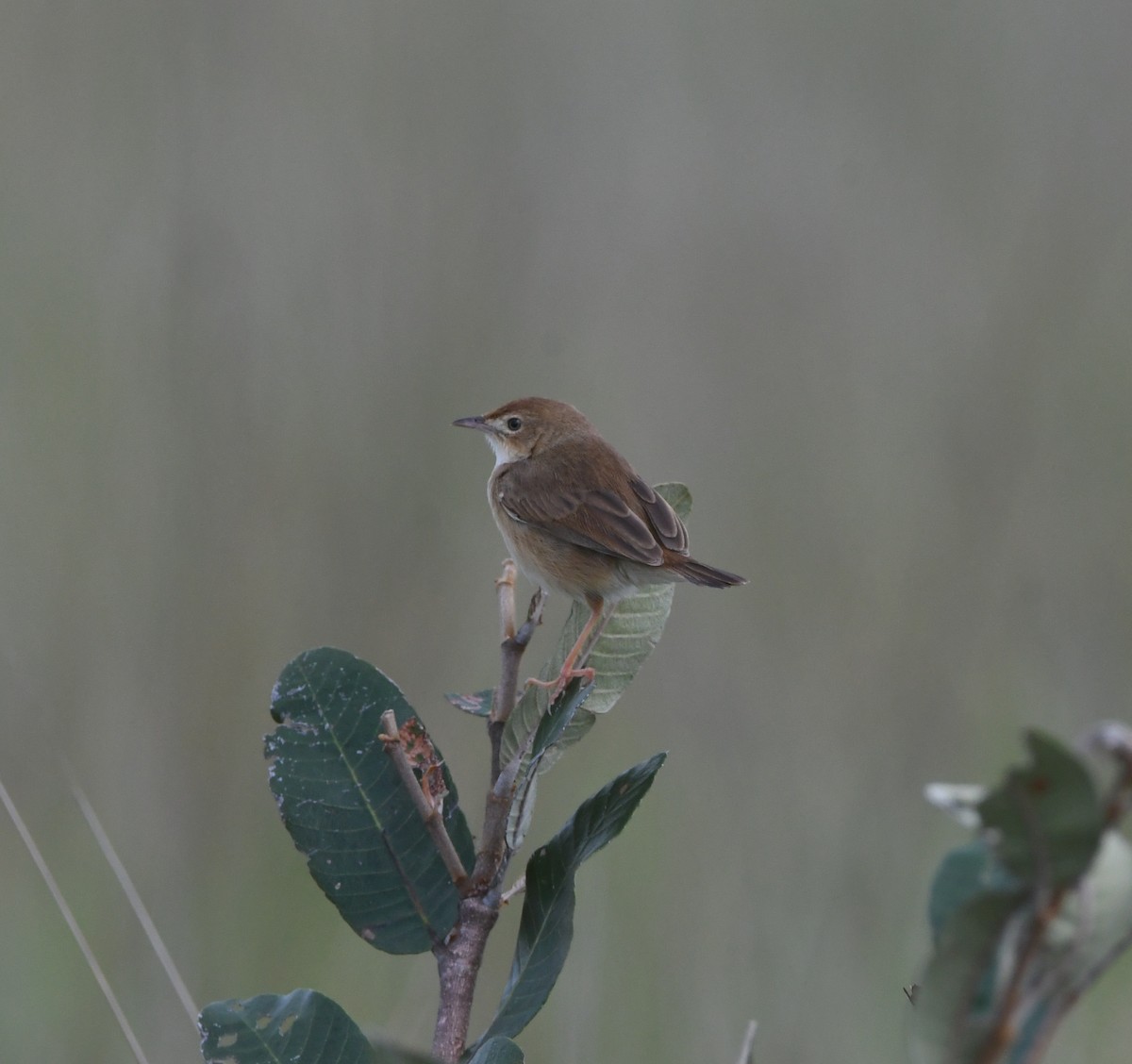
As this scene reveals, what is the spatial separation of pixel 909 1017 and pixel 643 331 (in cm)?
504

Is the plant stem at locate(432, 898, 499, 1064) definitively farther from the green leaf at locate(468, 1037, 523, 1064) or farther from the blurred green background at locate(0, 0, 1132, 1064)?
the blurred green background at locate(0, 0, 1132, 1064)

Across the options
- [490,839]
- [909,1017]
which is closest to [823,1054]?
[490,839]

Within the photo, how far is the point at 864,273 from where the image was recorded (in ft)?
17.8

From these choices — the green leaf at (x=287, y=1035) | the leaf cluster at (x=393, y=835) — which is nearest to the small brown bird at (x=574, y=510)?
the leaf cluster at (x=393, y=835)

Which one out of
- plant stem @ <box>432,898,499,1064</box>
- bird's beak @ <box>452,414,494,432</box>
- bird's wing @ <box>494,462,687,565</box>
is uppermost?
plant stem @ <box>432,898,499,1064</box>

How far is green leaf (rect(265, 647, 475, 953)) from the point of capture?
1.34 metres

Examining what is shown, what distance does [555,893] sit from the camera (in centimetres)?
124

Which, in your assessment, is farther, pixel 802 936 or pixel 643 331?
pixel 643 331

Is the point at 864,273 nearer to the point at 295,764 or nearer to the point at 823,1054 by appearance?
the point at 823,1054

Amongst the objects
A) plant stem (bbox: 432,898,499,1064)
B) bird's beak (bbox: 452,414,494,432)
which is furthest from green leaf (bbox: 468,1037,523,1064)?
bird's beak (bbox: 452,414,494,432)

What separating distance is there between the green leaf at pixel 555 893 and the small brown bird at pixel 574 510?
75.1 inches

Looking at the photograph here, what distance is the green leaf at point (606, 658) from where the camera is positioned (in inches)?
59.1

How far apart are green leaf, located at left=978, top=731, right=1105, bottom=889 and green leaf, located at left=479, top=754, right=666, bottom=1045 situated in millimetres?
587

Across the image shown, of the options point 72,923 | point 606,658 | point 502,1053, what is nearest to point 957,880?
point 502,1053
